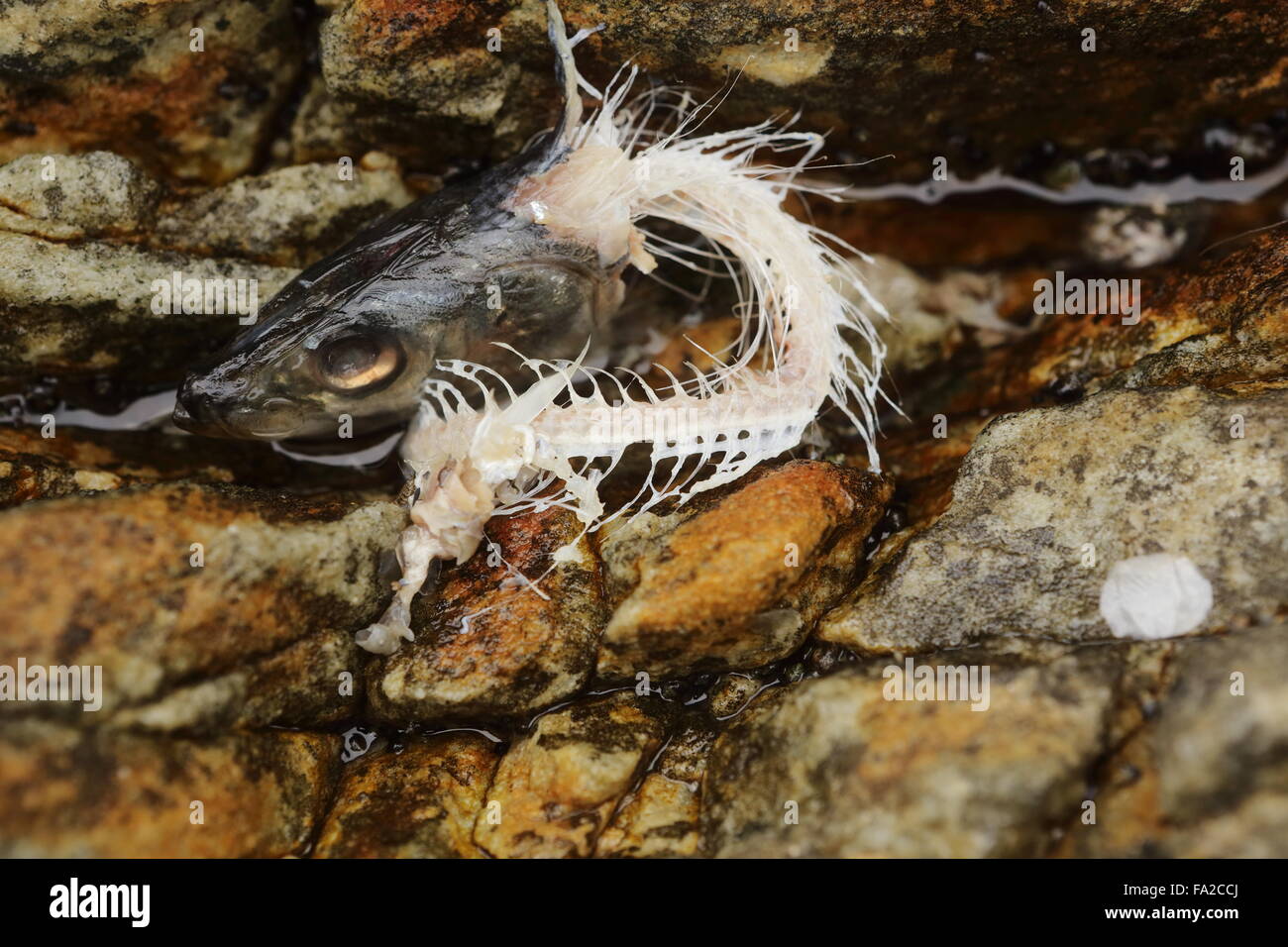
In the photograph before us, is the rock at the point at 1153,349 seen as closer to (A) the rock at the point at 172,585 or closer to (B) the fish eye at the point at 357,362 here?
(B) the fish eye at the point at 357,362

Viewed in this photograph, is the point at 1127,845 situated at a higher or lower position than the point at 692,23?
lower

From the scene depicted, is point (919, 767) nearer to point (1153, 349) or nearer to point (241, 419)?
point (1153, 349)

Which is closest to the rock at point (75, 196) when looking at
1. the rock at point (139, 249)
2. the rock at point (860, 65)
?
the rock at point (139, 249)

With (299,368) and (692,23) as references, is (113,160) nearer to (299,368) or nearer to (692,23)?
(299,368)

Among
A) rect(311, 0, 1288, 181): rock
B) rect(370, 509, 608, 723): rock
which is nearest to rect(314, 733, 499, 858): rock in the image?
rect(370, 509, 608, 723): rock

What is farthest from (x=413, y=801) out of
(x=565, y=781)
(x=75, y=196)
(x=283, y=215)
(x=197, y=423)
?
(x=75, y=196)

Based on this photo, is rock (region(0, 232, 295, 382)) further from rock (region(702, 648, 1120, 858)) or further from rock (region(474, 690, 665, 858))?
rock (region(702, 648, 1120, 858))
